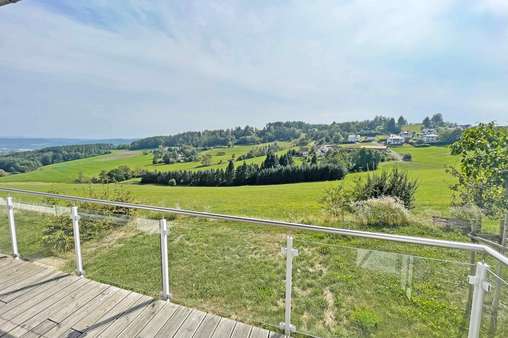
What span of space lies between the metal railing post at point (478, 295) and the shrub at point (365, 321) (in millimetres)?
568

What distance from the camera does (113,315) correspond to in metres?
2.15

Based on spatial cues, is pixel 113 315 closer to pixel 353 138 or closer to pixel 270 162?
pixel 353 138

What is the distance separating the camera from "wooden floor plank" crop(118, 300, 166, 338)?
1.94 metres

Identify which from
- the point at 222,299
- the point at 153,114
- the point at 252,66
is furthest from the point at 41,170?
the point at 222,299

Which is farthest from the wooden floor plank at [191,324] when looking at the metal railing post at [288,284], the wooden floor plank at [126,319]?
the metal railing post at [288,284]

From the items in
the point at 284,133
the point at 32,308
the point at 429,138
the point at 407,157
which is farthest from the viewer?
the point at 284,133

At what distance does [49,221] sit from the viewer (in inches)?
123

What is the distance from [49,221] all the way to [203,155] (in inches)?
1240

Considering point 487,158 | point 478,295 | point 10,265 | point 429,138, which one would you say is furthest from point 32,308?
point 429,138

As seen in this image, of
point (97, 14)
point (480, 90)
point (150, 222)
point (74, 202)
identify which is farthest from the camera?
point (480, 90)

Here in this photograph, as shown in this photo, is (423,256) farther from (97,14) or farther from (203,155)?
(203,155)

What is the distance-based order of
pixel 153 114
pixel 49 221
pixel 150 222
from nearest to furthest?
pixel 150 222
pixel 49 221
pixel 153 114

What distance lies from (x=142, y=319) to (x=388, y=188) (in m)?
7.65

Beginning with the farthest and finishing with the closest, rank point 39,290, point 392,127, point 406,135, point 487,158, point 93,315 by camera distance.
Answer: point 392,127 → point 406,135 → point 487,158 → point 39,290 → point 93,315
